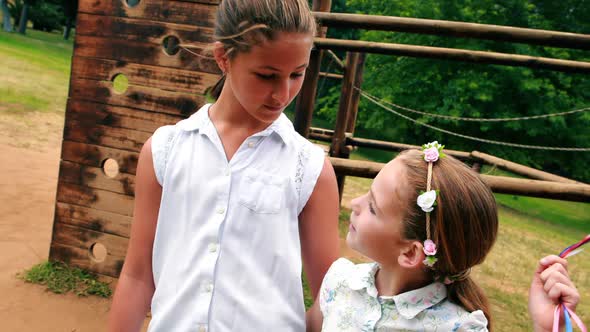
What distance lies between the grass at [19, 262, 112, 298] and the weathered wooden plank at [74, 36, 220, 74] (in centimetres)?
149

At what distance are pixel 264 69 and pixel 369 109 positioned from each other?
18.3m

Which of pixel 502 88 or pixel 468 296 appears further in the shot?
pixel 502 88

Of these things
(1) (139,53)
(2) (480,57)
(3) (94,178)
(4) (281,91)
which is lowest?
(3) (94,178)

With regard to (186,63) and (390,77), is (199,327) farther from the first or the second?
(390,77)

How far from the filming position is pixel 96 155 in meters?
3.42

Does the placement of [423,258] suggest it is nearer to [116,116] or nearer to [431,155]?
[431,155]

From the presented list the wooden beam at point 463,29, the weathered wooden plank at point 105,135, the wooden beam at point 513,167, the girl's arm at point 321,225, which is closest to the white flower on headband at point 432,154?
the girl's arm at point 321,225

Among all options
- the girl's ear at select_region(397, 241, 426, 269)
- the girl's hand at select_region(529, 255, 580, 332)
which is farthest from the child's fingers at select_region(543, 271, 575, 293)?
the girl's ear at select_region(397, 241, 426, 269)

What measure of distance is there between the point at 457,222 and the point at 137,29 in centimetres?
270

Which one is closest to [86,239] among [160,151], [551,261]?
[160,151]

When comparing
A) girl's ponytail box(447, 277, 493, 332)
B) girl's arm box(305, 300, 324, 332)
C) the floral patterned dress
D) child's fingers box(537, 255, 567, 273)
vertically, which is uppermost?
child's fingers box(537, 255, 567, 273)

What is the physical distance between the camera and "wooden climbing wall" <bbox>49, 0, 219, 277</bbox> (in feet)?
10.5

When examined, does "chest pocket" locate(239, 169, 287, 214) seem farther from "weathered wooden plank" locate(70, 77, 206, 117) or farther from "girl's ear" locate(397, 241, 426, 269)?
"weathered wooden plank" locate(70, 77, 206, 117)

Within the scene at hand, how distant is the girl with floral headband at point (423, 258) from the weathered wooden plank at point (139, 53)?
213cm
